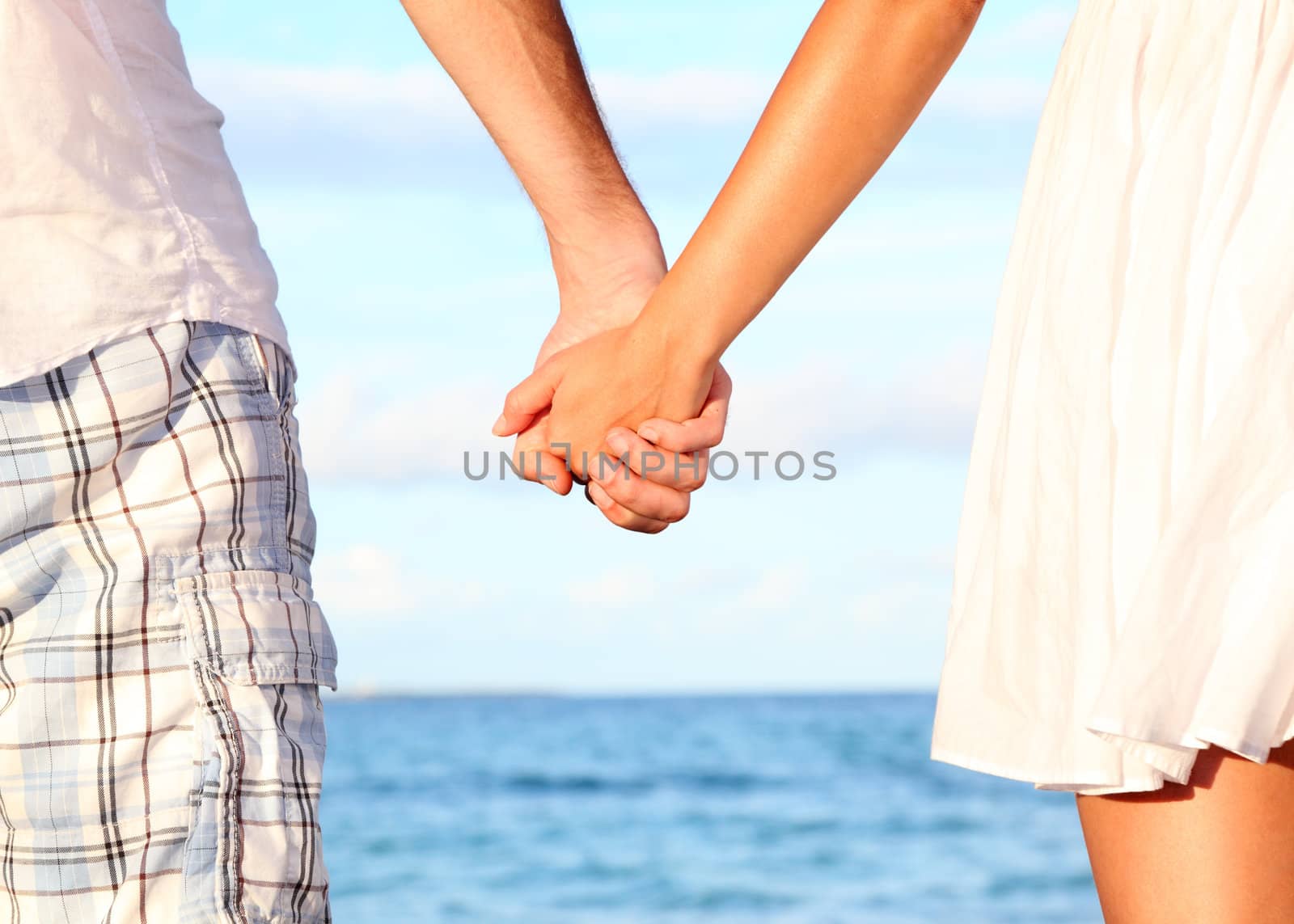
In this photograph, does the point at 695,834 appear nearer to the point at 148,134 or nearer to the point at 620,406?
the point at 620,406

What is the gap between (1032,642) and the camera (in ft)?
4.26

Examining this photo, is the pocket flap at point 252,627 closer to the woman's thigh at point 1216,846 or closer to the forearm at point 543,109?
the woman's thigh at point 1216,846

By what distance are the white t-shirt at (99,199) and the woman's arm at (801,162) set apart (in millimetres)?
634

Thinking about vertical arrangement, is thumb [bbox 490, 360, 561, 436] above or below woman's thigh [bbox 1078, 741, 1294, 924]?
above

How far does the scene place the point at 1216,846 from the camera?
116 cm

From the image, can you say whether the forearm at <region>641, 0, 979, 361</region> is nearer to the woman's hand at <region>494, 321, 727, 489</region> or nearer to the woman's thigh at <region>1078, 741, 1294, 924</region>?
the woman's hand at <region>494, 321, 727, 489</region>

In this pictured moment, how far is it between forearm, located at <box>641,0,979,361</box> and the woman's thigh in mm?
886

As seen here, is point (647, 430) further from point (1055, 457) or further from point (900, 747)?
point (900, 747)

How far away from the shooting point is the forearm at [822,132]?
66.2 inches

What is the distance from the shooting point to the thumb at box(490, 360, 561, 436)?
2.49 meters

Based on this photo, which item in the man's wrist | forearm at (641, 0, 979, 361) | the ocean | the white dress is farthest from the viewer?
the ocean

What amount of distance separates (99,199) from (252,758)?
1.92 ft

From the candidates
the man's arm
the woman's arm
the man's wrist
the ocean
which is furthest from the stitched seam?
the ocean

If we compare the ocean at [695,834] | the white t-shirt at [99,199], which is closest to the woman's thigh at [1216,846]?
the white t-shirt at [99,199]
